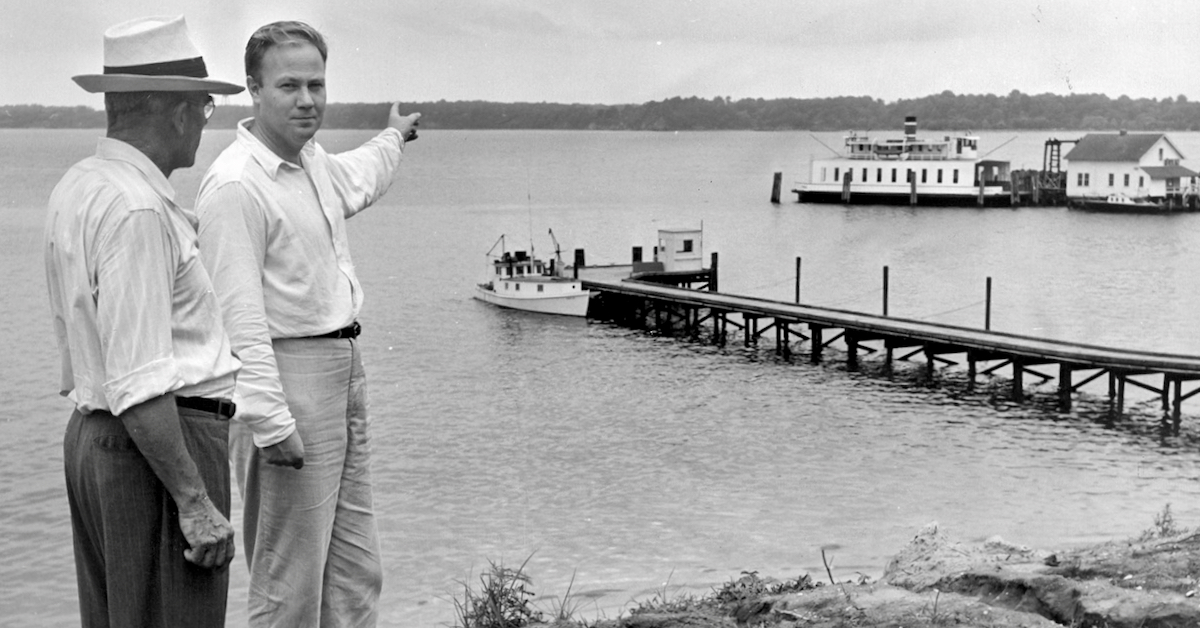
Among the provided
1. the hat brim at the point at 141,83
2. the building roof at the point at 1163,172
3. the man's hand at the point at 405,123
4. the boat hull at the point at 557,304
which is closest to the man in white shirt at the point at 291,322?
the man's hand at the point at 405,123

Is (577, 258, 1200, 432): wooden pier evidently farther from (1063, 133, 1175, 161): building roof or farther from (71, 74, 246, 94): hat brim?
(1063, 133, 1175, 161): building roof

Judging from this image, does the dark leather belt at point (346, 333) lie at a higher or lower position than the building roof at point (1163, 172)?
higher

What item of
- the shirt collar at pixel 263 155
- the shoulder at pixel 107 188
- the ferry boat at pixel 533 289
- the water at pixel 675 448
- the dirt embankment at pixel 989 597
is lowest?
the water at pixel 675 448

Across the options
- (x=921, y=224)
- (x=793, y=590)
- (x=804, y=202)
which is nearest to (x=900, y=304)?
(x=921, y=224)

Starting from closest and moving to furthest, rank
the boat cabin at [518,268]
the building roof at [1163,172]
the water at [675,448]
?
the water at [675,448], the boat cabin at [518,268], the building roof at [1163,172]

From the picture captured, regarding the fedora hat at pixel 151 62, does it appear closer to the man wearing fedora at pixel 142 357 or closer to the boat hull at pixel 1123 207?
the man wearing fedora at pixel 142 357

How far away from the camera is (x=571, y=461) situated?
67.8 feet

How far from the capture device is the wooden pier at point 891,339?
2411 cm

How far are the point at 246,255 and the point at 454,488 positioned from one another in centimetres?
1480

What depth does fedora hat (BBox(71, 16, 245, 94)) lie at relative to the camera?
137 inches

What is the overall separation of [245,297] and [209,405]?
2.37ft

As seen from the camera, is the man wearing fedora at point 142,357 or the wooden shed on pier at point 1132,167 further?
the wooden shed on pier at point 1132,167

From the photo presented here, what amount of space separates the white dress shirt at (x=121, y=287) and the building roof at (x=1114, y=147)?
77102 mm

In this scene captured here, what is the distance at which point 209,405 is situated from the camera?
137 inches
